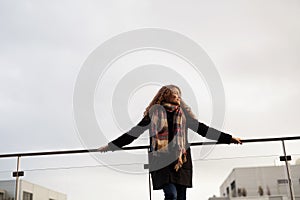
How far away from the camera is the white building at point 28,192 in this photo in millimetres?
4156

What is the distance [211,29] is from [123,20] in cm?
224

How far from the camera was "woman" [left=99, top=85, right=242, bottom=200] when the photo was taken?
3086 mm

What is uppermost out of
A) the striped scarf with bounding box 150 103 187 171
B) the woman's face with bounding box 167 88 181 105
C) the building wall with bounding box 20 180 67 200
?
the woman's face with bounding box 167 88 181 105

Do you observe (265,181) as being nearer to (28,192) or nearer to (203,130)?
(203,130)

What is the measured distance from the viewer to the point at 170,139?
125 inches

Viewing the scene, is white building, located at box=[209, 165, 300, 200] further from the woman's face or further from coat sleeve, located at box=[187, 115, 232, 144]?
the woman's face

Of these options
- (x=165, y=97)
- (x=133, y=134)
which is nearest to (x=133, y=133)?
(x=133, y=134)

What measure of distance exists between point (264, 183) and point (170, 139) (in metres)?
1.39

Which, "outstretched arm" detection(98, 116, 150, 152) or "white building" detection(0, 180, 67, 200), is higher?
"outstretched arm" detection(98, 116, 150, 152)

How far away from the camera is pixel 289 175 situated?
13.2 ft

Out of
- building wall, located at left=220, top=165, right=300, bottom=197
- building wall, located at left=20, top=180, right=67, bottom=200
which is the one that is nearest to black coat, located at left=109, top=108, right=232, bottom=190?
building wall, located at left=220, top=165, right=300, bottom=197

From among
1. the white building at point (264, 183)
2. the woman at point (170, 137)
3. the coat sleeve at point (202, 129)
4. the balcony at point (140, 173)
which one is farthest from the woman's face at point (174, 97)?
the white building at point (264, 183)

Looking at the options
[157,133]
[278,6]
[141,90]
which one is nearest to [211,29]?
[278,6]

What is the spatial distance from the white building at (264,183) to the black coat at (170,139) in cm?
69
